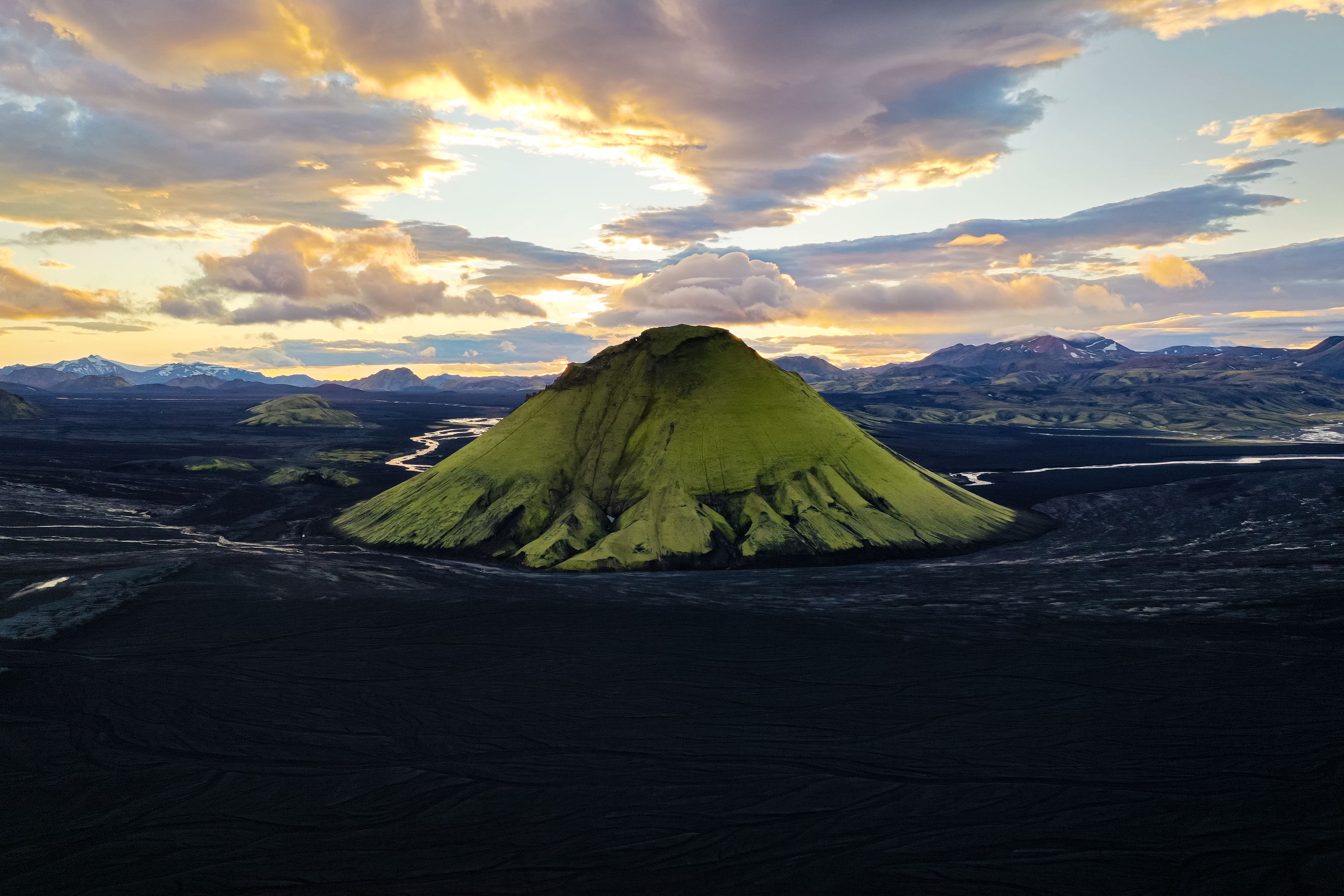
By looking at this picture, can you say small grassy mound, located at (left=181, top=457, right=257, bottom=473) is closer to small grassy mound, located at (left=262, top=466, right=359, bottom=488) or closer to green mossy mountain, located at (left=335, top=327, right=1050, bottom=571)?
small grassy mound, located at (left=262, top=466, right=359, bottom=488)

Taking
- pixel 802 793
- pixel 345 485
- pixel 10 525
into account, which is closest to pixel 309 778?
pixel 802 793

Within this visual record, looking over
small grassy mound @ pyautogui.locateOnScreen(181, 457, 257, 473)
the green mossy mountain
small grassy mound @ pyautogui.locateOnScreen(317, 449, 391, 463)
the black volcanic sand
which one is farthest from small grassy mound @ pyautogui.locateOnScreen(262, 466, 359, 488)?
the black volcanic sand

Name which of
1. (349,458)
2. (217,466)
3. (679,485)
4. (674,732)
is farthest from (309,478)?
(674,732)

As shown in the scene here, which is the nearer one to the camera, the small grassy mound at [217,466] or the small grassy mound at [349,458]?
the small grassy mound at [217,466]

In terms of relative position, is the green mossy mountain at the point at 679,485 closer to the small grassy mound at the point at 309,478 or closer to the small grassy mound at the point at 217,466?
the small grassy mound at the point at 309,478

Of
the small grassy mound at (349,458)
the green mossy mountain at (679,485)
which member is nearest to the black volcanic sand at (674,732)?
the green mossy mountain at (679,485)
